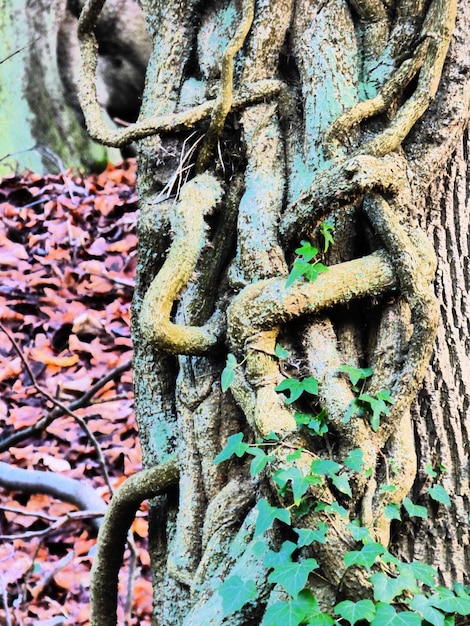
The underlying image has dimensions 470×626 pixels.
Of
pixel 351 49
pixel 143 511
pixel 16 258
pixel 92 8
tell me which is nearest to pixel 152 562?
pixel 351 49

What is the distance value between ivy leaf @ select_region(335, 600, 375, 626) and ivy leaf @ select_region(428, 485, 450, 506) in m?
0.26

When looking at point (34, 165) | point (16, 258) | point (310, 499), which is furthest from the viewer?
point (34, 165)

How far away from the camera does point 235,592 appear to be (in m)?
1.12

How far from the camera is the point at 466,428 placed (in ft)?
4.33

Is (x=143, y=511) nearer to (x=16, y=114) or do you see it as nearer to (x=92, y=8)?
(x=92, y=8)

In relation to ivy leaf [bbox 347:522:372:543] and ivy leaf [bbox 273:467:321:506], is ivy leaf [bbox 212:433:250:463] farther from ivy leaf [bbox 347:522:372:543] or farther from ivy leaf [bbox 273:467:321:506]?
ivy leaf [bbox 347:522:372:543]

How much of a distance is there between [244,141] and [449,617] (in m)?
0.94

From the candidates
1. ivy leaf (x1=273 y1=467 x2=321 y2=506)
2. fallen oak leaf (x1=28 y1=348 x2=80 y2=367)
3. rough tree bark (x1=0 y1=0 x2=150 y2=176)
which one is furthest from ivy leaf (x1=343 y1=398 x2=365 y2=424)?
rough tree bark (x1=0 y1=0 x2=150 y2=176)

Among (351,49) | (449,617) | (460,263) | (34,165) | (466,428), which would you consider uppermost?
(34,165)

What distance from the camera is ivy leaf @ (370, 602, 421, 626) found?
100 centimetres

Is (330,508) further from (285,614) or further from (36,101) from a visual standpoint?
(36,101)

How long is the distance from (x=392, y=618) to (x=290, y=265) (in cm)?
62

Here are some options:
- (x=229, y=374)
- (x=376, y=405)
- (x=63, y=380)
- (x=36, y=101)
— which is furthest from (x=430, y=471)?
(x=36, y=101)

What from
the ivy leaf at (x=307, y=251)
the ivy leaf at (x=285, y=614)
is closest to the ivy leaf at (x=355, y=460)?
the ivy leaf at (x=285, y=614)
